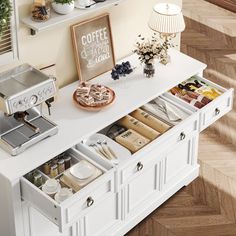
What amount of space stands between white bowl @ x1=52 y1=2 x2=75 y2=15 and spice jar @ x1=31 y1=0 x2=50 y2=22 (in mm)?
59

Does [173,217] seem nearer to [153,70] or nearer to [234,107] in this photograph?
[153,70]

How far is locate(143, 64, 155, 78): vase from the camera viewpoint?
3168mm

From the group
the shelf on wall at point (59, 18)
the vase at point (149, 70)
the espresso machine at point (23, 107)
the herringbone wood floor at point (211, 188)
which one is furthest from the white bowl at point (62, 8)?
the herringbone wood floor at point (211, 188)

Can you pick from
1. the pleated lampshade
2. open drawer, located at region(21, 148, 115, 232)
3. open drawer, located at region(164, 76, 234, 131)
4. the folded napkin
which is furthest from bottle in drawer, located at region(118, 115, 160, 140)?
the pleated lampshade

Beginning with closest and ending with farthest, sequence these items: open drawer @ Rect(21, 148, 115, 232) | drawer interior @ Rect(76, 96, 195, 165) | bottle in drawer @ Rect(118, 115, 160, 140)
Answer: open drawer @ Rect(21, 148, 115, 232) < drawer interior @ Rect(76, 96, 195, 165) < bottle in drawer @ Rect(118, 115, 160, 140)

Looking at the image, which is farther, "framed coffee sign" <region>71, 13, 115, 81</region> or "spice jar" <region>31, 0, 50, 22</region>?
"framed coffee sign" <region>71, 13, 115, 81</region>

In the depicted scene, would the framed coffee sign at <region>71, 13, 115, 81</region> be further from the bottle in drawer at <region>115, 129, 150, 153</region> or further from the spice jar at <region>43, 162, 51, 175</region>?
the spice jar at <region>43, 162, 51, 175</region>

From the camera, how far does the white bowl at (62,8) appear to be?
2.83m

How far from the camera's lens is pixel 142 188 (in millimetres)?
3133

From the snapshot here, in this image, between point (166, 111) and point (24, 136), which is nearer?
point (24, 136)

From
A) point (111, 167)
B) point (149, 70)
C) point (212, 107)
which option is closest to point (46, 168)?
point (111, 167)

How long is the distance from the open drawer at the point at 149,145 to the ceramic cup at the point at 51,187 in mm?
257

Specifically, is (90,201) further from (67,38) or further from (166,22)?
(166,22)

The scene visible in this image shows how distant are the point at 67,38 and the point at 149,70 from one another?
1.42ft
